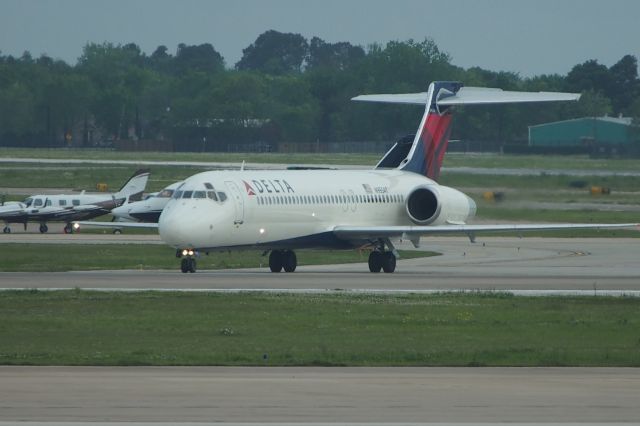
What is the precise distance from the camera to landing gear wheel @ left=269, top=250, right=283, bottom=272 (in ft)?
139

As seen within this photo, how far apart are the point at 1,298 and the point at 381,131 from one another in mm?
109107

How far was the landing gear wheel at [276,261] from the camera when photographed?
42375 millimetres

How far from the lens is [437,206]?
4503cm

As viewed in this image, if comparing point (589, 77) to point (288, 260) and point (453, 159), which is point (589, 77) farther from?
point (288, 260)

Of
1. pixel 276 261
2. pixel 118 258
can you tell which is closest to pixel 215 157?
pixel 118 258

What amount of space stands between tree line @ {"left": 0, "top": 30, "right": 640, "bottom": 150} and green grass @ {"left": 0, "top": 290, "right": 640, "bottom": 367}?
333 feet

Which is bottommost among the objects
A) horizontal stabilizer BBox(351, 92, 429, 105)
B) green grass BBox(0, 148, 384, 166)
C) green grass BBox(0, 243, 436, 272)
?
green grass BBox(0, 243, 436, 272)

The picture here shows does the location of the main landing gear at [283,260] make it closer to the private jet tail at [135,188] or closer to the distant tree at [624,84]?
the private jet tail at [135,188]

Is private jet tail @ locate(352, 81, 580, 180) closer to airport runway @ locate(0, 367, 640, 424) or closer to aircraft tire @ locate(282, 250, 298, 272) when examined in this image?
aircraft tire @ locate(282, 250, 298, 272)

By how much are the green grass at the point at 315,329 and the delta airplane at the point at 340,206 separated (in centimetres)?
730

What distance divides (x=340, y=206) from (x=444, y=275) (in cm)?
470

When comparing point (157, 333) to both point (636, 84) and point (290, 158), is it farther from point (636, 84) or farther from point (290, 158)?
point (636, 84)

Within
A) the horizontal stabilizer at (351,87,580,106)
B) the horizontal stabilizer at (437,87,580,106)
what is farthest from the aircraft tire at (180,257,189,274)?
the horizontal stabilizer at (437,87,580,106)

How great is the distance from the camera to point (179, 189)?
3981 centimetres
